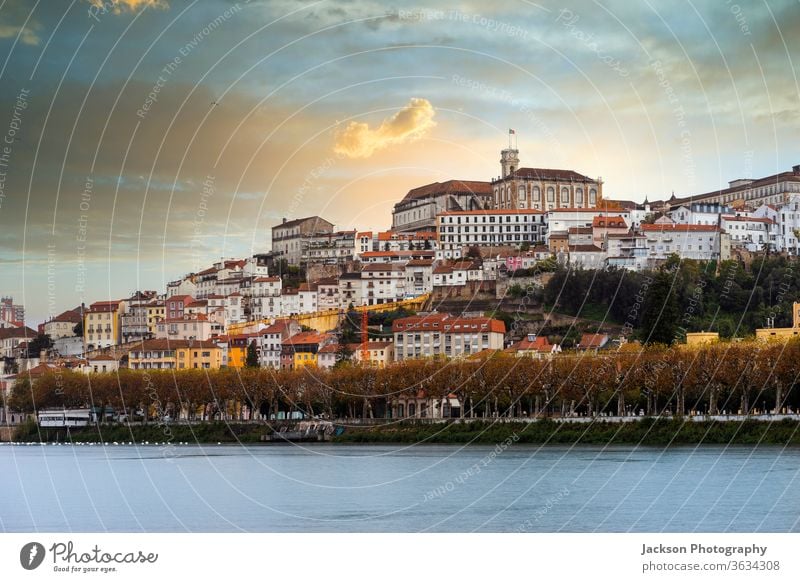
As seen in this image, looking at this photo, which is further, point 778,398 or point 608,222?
point 608,222

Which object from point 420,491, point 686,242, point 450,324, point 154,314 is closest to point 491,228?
point 686,242

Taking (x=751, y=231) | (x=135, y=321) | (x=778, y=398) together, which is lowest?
(x=778, y=398)

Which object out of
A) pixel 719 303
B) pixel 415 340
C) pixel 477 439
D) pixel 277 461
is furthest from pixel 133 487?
pixel 719 303

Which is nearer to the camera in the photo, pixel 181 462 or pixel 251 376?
pixel 181 462

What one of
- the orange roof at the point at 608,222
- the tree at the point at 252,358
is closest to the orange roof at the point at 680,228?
the orange roof at the point at 608,222

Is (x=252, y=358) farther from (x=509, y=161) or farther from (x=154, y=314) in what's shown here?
(x=509, y=161)

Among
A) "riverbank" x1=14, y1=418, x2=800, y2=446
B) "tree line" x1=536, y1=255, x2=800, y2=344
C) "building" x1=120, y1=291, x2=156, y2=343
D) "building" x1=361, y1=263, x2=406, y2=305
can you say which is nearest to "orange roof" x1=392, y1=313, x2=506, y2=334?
"tree line" x1=536, y1=255, x2=800, y2=344
